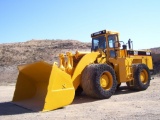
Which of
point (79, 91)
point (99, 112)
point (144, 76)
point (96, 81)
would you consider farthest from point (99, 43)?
point (99, 112)

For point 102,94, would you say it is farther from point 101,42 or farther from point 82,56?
point 101,42

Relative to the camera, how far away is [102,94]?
9766 millimetres

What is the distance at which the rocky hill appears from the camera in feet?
94.7

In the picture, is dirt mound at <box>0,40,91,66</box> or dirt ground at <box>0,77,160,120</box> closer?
dirt ground at <box>0,77,160,120</box>

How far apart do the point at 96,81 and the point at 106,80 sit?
891mm

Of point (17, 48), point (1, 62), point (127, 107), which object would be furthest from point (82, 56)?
point (17, 48)

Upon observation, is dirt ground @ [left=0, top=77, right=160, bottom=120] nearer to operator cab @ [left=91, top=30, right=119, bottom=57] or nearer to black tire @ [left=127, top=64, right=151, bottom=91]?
black tire @ [left=127, top=64, right=151, bottom=91]

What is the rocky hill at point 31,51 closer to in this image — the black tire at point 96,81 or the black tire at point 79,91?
the black tire at point 79,91

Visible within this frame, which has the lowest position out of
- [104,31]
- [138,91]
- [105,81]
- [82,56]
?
[138,91]

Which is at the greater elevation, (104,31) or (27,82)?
(104,31)

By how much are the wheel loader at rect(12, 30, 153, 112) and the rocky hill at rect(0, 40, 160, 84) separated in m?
16.1

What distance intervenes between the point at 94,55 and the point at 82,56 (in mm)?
495

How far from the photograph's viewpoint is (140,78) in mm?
12156

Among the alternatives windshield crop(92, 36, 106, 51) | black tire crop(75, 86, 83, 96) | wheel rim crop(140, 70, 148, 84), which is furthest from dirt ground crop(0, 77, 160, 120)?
windshield crop(92, 36, 106, 51)
